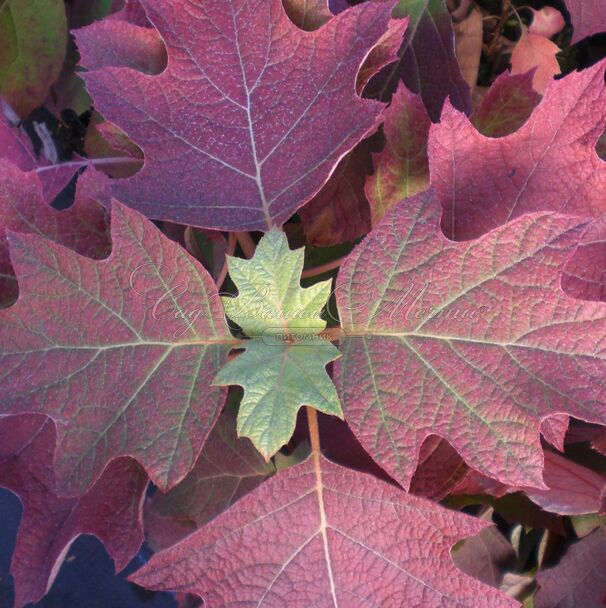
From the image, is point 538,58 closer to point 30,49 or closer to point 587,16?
point 587,16

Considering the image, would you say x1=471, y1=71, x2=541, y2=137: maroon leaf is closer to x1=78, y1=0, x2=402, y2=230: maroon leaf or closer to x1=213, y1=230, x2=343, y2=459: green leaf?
x1=78, y1=0, x2=402, y2=230: maroon leaf

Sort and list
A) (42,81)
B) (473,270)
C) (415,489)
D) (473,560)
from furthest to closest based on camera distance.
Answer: (42,81) → (473,560) → (415,489) → (473,270)

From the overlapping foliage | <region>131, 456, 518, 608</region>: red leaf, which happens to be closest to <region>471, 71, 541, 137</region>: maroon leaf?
the overlapping foliage

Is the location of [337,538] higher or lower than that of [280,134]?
lower

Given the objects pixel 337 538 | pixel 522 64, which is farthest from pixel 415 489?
pixel 522 64

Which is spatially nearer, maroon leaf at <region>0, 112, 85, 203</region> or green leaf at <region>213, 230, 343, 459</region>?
green leaf at <region>213, 230, 343, 459</region>

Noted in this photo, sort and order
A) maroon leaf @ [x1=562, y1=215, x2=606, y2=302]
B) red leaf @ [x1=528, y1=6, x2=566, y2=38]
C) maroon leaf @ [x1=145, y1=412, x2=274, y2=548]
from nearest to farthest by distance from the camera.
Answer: maroon leaf @ [x1=562, y1=215, x2=606, y2=302] < maroon leaf @ [x1=145, y1=412, x2=274, y2=548] < red leaf @ [x1=528, y1=6, x2=566, y2=38]

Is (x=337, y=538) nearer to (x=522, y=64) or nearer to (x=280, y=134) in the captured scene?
(x=280, y=134)
